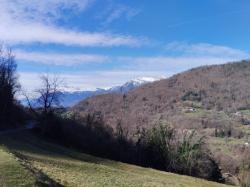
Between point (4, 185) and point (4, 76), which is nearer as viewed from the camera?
point (4, 185)

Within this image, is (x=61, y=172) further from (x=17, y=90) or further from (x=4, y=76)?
(x=17, y=90)

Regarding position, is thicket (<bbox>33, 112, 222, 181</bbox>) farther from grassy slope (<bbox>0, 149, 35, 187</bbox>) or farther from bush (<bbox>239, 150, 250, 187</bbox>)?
grassy slope (<bbox>0, 149, 35, 187</bbox>)

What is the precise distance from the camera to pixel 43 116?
96375mm

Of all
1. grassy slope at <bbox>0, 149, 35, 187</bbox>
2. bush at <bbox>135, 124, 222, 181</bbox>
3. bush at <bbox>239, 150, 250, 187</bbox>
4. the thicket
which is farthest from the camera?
bush at <bbox>135, 124, 222, 181</bbox>

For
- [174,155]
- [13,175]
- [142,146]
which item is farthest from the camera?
[174,155]

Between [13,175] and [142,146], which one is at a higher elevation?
[142,146]

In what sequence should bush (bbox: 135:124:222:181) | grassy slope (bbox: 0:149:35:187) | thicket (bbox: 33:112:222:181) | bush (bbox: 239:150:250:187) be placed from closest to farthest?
grassy slope (bbox: 0:149:35:187) → thicket (bbox: 33:112:222:181) → bush (bbox: 239:150:250:187) → bush (bbox: 135:124:222:181)

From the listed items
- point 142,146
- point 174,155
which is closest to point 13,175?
point 142,146

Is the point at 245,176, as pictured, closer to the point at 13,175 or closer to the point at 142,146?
the point at 142,146

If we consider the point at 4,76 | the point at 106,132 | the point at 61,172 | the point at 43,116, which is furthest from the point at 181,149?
the point at 61,172

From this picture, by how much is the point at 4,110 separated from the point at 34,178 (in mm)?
71642

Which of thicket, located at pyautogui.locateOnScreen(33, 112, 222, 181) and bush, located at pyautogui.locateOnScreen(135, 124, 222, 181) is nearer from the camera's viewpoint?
thicket, located at pyautogui.locateOnScreen(33, 112, 222, 181)

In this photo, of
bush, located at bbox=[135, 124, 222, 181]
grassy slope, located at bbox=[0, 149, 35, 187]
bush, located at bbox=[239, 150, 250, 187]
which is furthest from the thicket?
grassy slope, located at bbox=[0, 149, 35, 187]

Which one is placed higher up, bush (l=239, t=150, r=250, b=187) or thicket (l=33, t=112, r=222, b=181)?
thicket (l=33, t=112, r=222, b=181)
